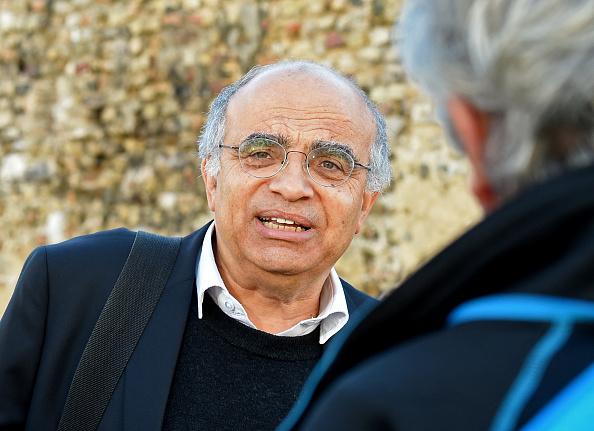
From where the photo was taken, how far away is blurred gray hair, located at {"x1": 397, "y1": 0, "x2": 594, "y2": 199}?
2.48 ft

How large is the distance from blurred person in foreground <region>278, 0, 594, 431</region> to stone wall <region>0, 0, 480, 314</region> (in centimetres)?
338

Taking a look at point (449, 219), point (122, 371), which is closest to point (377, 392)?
point (122, 371)

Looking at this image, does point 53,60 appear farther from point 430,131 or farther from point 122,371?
point 122,371

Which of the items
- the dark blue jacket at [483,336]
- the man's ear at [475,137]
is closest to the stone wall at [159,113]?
the man's ear at [475,137]

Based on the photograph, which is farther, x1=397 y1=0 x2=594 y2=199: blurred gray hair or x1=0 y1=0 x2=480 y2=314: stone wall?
x1=0 y1=0 x2=480 y2=314: stone wall

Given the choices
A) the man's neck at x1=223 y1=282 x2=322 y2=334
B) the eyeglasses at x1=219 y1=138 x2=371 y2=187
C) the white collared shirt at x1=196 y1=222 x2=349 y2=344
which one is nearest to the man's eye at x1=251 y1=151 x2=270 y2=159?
the eyeglasses at x1=219 y1=138 x2=371 y2=187

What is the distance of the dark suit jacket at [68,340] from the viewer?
1.76 meters

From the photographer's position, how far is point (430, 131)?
430 centimetres

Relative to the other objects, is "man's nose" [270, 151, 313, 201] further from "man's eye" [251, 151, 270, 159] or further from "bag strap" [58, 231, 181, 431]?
"bag strap" [58, 231, 181, 431]

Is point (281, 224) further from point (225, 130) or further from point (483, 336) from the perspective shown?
point (483, 336)

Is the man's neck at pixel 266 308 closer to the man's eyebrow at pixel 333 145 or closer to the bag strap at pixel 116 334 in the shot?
the bag strap at pixel 116 334

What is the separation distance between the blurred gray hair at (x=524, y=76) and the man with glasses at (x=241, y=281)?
1.24 meters

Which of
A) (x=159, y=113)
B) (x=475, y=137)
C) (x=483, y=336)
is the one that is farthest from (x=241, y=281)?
(x=159, y=113)

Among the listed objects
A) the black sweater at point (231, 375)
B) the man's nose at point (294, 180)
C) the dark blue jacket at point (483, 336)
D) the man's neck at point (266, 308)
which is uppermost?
the man's nose at point (294, 180)
